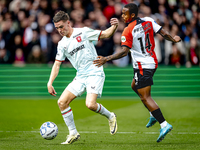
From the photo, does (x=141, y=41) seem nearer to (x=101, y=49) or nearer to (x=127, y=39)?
(x=127, y=39)

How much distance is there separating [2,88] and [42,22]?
327 centimetres

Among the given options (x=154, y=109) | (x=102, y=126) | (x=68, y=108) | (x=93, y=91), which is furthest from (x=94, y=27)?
(x=154, y=109)

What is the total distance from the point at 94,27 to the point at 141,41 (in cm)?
767

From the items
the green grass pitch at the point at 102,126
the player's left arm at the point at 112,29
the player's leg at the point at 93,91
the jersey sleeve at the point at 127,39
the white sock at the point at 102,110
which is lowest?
the green grass pitch at the point at 102,126

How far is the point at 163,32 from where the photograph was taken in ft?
22.1

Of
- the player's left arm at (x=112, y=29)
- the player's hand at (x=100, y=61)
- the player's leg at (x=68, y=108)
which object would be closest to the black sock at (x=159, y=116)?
the player's hand at (x=100, y=61)

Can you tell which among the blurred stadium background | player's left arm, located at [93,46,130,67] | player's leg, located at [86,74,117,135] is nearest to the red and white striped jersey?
player's left arm, located at [93,46,130,67]

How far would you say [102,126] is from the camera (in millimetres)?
8508

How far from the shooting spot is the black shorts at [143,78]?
655 centimetres

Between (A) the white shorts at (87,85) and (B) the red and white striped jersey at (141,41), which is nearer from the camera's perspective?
(B) the red and white striped jersey at (141,41)

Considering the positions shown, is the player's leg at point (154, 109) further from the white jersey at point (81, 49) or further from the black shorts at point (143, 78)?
the white jersey at point (81, 49)

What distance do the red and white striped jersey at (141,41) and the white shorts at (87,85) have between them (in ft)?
2.55

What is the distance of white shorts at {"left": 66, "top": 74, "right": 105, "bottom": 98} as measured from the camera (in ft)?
22.0

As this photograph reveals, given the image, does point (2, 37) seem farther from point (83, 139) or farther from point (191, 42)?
point (83, 139)
